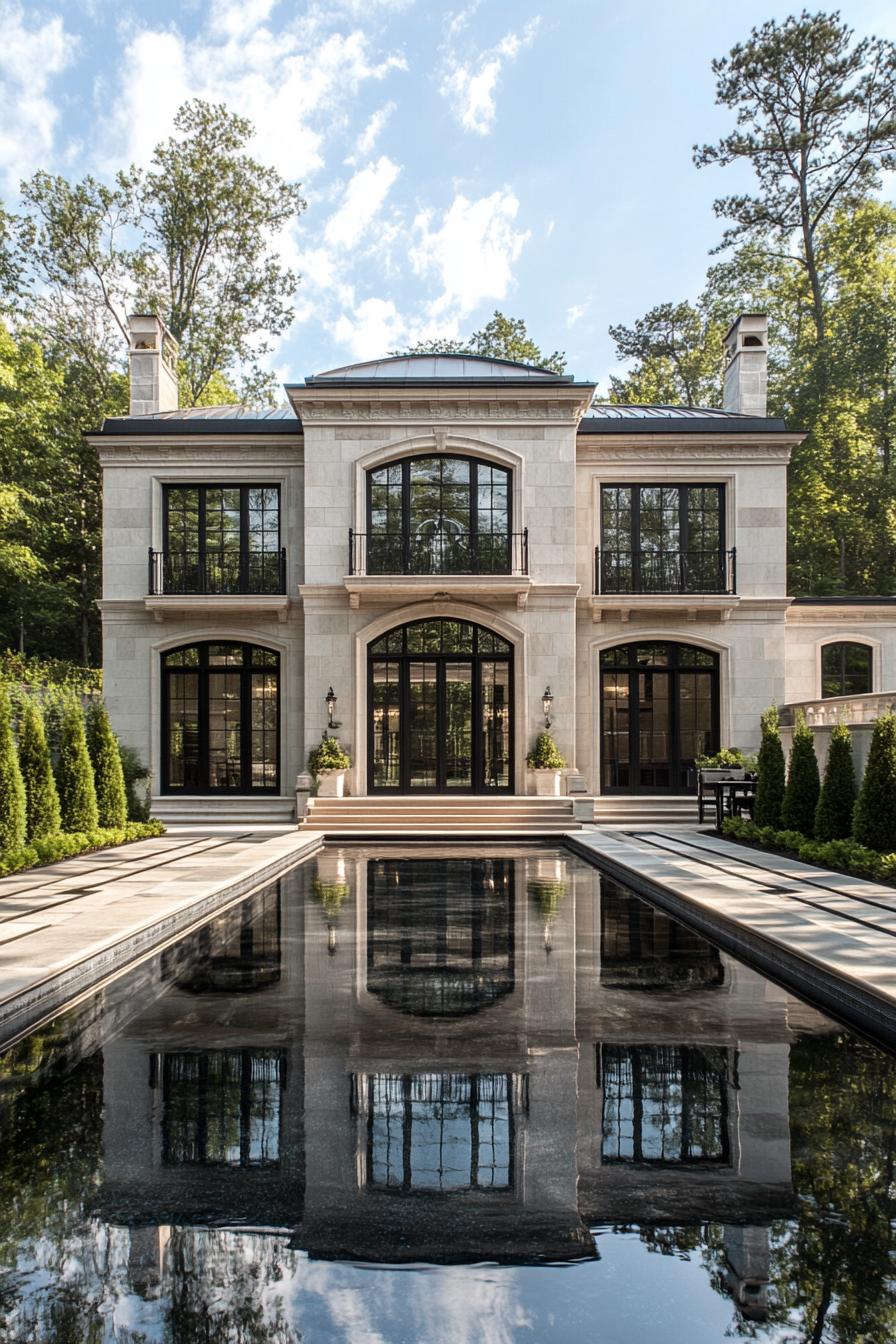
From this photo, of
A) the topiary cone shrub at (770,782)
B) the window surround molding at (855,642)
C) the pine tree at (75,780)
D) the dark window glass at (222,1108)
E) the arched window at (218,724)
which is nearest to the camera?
the dark window glass at (222,1108)

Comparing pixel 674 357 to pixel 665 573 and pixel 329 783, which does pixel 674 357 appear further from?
pixel 329 783

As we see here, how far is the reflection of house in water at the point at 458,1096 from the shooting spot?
306 cm

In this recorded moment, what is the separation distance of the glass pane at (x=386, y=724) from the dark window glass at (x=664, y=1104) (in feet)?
46.5

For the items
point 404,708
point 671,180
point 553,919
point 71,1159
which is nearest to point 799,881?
point 553,919

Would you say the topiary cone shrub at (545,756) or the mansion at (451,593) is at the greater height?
the mansion at (451,593)

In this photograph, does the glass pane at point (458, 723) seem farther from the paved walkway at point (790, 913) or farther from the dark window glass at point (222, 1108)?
the dark window glass at point (222, 1108)

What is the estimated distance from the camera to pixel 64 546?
26812 mm

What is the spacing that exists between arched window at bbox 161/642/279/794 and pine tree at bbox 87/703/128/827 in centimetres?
473

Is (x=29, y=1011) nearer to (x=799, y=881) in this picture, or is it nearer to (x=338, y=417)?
(x=799, y=881)

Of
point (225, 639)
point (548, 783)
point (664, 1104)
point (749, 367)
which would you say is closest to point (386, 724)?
point (548, 783)

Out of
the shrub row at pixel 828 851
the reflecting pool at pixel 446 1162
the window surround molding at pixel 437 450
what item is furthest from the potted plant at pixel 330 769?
the reflecting pool at pixel 446 1162

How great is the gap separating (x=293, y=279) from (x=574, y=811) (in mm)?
22308

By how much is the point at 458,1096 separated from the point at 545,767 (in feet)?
45.6

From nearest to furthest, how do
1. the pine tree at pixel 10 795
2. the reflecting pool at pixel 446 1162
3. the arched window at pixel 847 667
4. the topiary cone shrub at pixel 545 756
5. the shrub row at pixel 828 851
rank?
the reflecting pool at pixel 446 1162
the shrub row at pixel 828 851
the pine tree at pixel 10 795
the topiary cone shrub at pixel 545 756
the arched window at pixel 847 667
